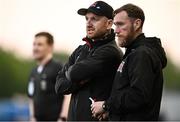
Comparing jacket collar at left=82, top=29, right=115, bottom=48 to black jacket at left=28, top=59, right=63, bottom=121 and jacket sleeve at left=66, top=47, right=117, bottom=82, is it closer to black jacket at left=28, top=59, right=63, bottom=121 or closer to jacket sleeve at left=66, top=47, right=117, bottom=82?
jacket sleeve at left=66, top=47, right=117, bottom=82

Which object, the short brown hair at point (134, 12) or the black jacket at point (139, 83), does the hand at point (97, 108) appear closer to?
the black jacket at point (139, 83)

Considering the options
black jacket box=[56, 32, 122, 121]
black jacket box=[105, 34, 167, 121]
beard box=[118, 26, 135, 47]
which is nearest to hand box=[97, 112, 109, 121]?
black jacket box=[105, 34, 167, 121]

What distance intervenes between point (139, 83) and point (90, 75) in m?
0.93

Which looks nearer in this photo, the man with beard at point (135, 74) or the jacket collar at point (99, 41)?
the man with beard at point (135, 74)

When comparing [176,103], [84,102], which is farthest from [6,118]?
[176,103]

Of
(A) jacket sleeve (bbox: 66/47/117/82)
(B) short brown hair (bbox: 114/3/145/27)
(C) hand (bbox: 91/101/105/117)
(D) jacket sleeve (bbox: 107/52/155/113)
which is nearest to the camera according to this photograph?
(D) jacket sleeve (bbox: 107/52/155/113)

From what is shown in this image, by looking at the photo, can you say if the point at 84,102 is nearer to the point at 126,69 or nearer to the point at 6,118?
the point at 126,69

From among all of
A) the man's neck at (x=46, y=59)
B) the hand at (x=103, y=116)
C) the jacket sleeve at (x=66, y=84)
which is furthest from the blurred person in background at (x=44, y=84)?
the hand at (x=103, y=116)

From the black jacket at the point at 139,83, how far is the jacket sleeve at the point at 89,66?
1.79 feet

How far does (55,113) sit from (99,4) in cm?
→ 374

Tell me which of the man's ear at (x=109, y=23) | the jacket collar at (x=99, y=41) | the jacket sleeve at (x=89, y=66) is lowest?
the jacket sleeve at (x=89, y=66)

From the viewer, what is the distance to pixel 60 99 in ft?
35.2

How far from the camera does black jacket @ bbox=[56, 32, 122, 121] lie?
23.1 ft

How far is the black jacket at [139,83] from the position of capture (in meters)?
6.23
